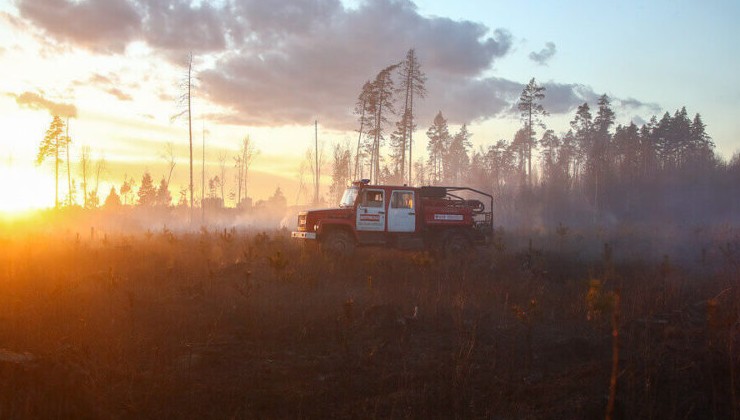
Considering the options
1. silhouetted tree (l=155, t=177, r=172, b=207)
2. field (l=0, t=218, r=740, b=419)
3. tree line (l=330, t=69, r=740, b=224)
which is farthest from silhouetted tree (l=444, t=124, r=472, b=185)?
field (l=0, t=218, r=740, b=419)

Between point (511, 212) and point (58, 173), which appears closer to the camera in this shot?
point (511, 212)

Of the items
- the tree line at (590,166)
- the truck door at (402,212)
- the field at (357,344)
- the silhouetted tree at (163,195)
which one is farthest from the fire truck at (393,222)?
the silhouetted tree at (163,195)

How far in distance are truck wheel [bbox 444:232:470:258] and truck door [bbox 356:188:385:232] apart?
91.6 inches

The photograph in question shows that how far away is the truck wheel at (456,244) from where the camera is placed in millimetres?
17406

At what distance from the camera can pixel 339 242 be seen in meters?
16.6

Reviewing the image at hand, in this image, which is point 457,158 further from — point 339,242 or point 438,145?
point 339,242

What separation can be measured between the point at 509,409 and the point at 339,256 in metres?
10.4

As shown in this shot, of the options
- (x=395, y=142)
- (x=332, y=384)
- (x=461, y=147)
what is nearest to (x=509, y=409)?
(x=332, y=384)

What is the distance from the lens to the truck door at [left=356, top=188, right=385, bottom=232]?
55.4ft

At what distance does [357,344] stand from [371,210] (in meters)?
→ 9.58

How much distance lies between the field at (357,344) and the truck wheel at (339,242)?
8.90ft

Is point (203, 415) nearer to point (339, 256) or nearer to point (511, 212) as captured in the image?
point (339, 256)

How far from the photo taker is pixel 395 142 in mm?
53281

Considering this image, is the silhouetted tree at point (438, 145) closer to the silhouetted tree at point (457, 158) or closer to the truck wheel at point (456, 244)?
the silhouetted tree at point (457, 158)
